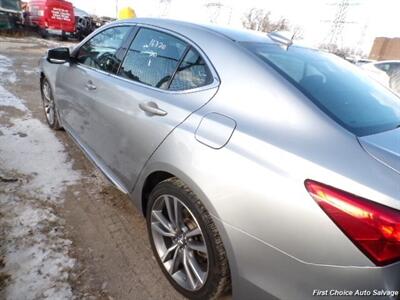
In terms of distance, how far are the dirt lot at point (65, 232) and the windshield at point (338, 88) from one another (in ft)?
4.98

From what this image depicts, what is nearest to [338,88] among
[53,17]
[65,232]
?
[65,232]

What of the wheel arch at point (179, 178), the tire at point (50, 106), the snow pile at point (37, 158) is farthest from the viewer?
the tire at point (50, 106)

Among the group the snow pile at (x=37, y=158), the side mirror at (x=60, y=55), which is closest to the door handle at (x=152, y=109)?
the snow pile at (x=37, y=158)

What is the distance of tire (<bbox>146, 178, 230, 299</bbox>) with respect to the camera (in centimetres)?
182

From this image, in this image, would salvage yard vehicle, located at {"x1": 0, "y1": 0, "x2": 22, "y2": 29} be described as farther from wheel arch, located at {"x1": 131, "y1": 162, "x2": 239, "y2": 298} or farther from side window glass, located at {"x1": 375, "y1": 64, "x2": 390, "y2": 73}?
wheel arch, located at {"x1": 131, "y1": 162, "x2": 239, "y2": 298}

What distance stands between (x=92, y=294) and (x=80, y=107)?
71.2 inches

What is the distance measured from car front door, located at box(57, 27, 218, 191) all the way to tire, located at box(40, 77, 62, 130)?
4.98 ft

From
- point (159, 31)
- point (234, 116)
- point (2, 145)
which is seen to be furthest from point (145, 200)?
point (2, 145)

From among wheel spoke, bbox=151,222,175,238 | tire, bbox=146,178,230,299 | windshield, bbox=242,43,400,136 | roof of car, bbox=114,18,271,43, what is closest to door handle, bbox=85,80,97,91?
roof of car, bbox=114,18,271,43

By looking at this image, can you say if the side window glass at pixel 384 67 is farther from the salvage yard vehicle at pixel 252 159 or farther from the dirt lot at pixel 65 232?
the dirt lot at pixel 65 232

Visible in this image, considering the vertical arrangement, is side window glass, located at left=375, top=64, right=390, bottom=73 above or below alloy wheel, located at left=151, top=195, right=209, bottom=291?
above

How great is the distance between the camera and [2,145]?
3967 mm

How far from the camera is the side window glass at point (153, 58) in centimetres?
231

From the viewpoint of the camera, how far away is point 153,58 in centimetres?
250
